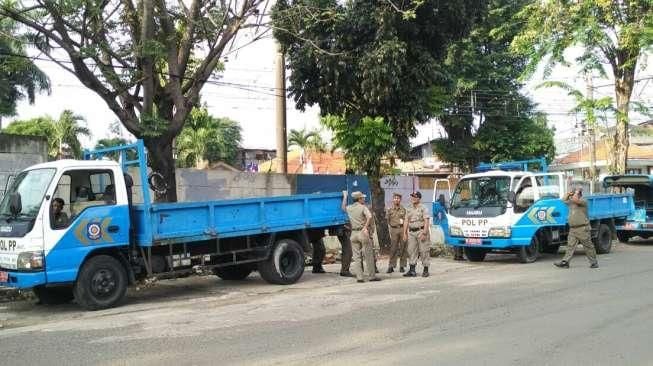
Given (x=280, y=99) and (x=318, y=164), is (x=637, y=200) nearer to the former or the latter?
(x=280, y=99)

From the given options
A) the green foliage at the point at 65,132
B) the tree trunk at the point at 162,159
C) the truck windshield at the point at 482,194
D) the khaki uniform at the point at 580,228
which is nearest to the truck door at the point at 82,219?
the tree trunk at the point at 162,159

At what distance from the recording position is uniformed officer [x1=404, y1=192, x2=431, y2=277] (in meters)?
13.4

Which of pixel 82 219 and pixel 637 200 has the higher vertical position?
pixel 82 219

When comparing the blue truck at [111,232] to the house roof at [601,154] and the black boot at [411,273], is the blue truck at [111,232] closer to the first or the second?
the black boot at [411,273]

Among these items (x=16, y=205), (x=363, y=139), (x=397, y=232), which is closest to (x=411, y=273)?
(x=397, y=232)

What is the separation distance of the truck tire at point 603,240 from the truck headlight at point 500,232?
14.6ft

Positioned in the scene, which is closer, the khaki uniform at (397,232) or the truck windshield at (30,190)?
the truck windshield at (30,190)

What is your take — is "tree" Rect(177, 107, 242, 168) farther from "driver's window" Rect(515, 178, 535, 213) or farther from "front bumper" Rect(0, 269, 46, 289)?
"front bumper" Rect(0, 269, 46, 289)

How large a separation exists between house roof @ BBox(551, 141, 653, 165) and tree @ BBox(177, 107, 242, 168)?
2432 cm

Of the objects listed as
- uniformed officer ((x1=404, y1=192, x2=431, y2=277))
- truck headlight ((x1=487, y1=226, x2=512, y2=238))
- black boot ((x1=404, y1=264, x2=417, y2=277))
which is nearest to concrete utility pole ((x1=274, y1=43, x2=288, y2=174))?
uniformed officer ((x1=404, y1=192, x2=431, y2=277))

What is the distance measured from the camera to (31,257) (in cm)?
941

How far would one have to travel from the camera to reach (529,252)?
1566 cm

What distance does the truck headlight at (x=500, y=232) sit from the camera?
1483 cm

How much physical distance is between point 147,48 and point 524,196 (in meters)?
8.88
